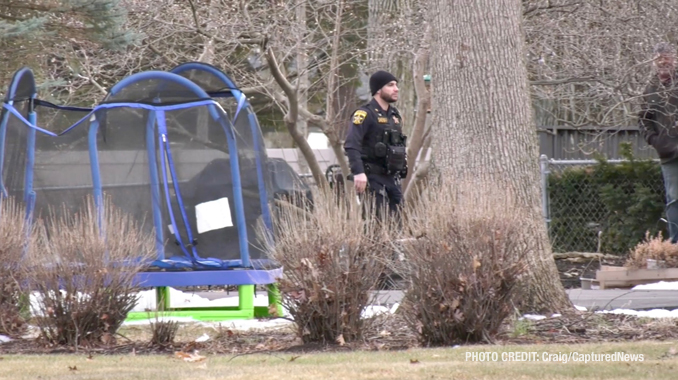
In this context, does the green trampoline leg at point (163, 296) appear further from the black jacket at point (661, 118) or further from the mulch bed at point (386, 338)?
the black jacket at point (661, 118)

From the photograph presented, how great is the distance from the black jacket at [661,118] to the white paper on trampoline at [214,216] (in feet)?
14.3

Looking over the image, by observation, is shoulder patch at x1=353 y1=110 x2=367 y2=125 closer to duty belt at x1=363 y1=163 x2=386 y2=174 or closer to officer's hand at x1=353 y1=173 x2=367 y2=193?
duty belt at x1=363 y1=163 x2=386 y2=174

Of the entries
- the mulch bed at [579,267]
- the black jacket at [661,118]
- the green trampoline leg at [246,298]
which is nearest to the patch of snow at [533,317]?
the green trampoline leg at [246,298]

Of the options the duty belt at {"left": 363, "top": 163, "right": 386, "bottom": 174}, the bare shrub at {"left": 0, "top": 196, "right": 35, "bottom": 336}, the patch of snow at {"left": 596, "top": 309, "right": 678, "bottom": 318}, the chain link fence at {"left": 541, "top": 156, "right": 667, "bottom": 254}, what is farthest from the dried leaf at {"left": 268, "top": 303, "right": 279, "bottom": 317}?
the chain link fence at {"left": 541, "top": 156, "right": 667, "bottom": 254}

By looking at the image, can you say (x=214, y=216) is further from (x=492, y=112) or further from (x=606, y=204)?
(x=606, y=204)

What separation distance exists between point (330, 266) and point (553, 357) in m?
1.45

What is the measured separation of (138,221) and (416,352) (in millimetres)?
2886

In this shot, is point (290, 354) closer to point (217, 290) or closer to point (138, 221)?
point (138, 221)

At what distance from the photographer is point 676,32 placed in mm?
10602

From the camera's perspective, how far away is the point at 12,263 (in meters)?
7.09

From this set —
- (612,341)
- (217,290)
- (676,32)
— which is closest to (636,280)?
(676,32)

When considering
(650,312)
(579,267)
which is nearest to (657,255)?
(650,312)

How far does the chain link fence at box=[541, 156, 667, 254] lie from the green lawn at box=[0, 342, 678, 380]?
7364 millimetres

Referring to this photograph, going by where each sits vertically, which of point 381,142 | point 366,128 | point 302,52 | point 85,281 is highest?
point 302,52
